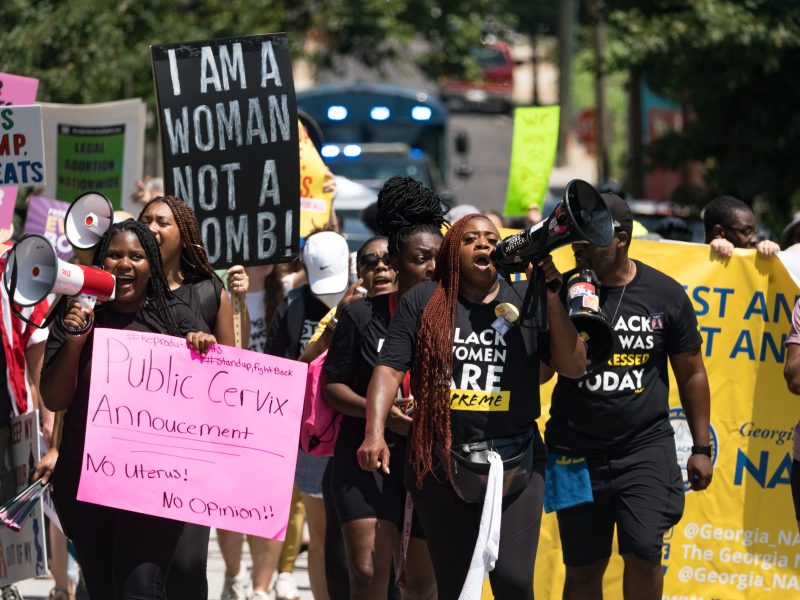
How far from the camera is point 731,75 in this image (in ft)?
48.4

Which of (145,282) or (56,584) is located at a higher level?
(145,282)

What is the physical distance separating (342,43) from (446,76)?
11.1ft

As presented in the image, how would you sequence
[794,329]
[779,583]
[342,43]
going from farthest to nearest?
[342,43]
[779,583]
[794,329]

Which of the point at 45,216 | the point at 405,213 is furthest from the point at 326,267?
the point at 45,216

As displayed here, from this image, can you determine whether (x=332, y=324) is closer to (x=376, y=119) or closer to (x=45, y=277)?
(x=45, y=277)

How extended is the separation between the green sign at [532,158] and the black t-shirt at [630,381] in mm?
3989

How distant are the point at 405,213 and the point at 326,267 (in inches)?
36.8

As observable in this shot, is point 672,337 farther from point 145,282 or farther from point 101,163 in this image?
point 101,163

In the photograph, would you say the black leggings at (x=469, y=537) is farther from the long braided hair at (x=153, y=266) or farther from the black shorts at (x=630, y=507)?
the long braided hair at (x=153, y=266)

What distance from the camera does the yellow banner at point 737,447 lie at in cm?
689

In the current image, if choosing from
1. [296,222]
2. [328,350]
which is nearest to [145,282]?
[328,350]

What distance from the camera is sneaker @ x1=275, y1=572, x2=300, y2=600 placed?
755 centimetres

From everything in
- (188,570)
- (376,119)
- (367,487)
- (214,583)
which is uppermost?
(376,119)

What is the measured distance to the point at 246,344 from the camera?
6.47m
